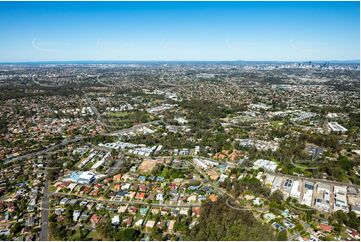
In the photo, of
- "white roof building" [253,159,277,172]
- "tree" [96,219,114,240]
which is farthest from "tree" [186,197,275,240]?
"white roof building" [253,159,277,172]

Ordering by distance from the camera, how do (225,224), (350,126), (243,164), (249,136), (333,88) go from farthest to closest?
(333,88) → (350,126) → (249,136) → (243,164) → (225,224)

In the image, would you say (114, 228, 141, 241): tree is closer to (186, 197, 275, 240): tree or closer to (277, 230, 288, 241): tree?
(186, 197, 275, 240): tree

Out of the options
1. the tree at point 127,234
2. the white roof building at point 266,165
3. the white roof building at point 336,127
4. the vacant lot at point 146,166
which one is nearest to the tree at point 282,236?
the tree at point 127,234

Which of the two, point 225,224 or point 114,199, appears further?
point 114,199

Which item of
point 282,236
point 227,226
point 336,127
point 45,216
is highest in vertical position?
point 227,226

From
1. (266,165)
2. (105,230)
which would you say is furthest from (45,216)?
(266,165)

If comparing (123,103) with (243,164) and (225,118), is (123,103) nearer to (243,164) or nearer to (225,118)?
(225,118)

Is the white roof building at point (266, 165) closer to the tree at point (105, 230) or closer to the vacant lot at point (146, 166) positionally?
the vacant lot at point (146, 166)

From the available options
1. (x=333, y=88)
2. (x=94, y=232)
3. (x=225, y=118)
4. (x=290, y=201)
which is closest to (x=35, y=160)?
(x=94, y=232)

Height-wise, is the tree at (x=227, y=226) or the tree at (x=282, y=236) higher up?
the tree at (x=227, y=226)

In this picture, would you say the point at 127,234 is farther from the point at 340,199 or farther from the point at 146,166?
the point at 340,199

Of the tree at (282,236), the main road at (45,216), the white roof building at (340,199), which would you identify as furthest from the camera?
the white roof building at (340,199)
